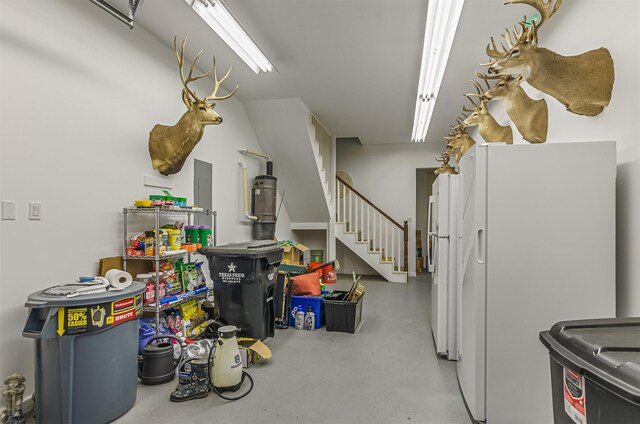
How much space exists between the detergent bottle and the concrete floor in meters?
0.11

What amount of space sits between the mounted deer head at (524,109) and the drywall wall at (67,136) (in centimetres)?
319

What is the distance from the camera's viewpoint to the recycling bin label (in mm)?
1855

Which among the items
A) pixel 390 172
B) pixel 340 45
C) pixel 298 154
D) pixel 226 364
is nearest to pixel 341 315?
pixel 226 364

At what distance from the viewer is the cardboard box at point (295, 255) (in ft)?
19.2

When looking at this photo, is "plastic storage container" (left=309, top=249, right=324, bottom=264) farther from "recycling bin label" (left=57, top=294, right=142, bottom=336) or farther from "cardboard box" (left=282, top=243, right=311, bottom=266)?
"recycling bin label" (left=57, top=294, right=142, bottom=336)

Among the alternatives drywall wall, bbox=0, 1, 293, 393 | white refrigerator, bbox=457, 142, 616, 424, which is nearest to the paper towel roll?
drywall wall, bbox=0, 1, 293, 393

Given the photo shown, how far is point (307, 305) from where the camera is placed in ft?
12.9

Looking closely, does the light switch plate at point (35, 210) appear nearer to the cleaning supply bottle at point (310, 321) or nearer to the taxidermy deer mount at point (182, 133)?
the taxidermy deer mount at point (182, 133)

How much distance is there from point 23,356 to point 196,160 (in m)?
2.54

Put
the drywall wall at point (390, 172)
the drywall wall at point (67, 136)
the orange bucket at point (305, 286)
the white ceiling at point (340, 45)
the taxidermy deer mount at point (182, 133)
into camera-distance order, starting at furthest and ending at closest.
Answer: the drywall wall at point (390, 172) < the orange bucket at point (305, 286) < the taxidermy deer mount at point (182, 133) < the white ceiling at point (340, 45) < the drywall wall at point (67, 136)

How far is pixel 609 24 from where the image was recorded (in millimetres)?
1975

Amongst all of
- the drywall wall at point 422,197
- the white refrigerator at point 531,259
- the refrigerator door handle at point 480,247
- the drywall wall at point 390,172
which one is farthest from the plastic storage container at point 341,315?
the drywall wall at point 422,197

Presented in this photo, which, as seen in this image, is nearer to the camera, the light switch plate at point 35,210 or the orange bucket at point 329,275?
the light switch plate at point 35,210

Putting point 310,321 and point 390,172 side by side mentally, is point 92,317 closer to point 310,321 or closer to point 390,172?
point 310,321
